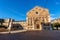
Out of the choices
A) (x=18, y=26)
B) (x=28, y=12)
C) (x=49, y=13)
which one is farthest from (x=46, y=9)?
(x=18, y=26)

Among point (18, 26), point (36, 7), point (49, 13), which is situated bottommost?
point (18, 26)

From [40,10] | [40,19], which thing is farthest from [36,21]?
[40,10]

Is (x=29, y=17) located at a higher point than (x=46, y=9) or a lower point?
lower

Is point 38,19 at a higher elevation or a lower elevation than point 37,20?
higher

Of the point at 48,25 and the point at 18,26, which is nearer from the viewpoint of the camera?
the point at 48,25

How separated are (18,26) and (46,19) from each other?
33.3 feet

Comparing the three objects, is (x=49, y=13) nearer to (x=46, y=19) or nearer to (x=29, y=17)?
(x=46, y=19)

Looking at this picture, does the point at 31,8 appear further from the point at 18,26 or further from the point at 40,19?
the point at 18,26

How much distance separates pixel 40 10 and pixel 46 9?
2082 millimetres

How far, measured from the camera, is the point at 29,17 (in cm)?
3259

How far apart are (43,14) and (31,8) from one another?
185 inches

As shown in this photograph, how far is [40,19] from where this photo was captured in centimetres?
3194

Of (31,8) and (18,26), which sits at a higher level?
(31,8)

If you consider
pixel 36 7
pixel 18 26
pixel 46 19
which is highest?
pixel 36 7
